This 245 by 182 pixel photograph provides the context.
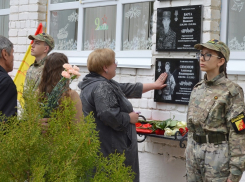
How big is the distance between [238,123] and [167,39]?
6.11 ft

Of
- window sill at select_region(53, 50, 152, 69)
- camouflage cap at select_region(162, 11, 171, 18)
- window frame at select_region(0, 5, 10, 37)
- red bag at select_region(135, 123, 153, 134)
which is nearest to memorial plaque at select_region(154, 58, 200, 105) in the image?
window sill at select_region(53, 50, 152, 69)

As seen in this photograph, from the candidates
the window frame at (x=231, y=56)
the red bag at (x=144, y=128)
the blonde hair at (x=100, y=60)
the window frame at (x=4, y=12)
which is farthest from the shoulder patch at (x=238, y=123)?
the window frame at (x=4, y=12)

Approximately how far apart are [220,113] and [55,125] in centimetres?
190

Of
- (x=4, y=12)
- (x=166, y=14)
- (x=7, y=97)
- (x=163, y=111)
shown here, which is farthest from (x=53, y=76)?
(x=4, y=12)

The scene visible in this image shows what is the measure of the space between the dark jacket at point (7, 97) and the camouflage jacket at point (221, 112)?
1400 mm

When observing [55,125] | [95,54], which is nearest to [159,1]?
[95,54]

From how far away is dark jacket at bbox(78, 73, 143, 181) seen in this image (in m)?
3.50

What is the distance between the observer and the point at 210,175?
3105 mm

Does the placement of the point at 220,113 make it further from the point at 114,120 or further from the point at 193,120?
the point at 114,120

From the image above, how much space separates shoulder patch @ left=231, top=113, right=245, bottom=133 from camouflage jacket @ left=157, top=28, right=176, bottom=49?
5.53 ft

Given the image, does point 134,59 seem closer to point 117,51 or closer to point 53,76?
point 117,51

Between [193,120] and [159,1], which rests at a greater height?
[159,1]

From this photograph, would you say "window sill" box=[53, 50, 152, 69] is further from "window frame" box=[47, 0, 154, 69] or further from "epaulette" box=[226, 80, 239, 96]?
"epaulette" box=[226, 80, 239, 96]

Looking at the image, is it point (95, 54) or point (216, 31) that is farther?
point (216, 31)
